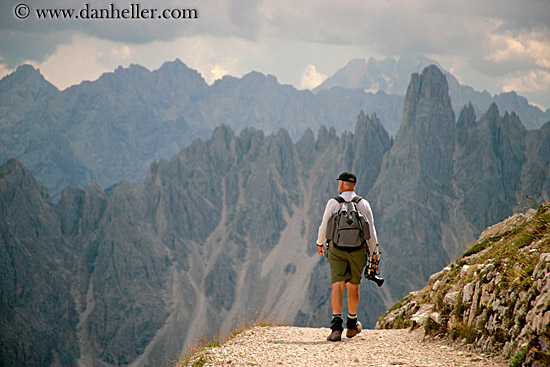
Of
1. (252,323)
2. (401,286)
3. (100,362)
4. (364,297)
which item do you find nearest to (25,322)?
(100,362)

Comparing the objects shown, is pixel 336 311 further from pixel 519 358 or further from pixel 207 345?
pixel 519 358

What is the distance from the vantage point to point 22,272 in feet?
576

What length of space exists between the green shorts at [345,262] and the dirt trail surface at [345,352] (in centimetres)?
160

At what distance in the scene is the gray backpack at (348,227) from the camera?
1062 cm

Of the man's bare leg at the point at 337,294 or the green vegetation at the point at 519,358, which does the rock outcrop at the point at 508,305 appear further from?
the man's bare leg at the point at 337,294

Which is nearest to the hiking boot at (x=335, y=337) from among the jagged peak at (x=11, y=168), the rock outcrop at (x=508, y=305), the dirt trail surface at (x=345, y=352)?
the dirt trail surface at (x=345, y=352)

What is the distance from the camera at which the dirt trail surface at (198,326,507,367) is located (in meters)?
8.47

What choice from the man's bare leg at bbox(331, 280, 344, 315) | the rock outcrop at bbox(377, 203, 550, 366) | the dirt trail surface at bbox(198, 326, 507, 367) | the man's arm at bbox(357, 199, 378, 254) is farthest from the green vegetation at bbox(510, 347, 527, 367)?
the man's bare leg at bbox(331, 280, 344, 315)

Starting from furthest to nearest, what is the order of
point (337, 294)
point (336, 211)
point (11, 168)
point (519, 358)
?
1. point (11, 168)
2. point (337, 294)
3. point (336, 211)
4. point (519, 358)

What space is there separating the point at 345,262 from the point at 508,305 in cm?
376

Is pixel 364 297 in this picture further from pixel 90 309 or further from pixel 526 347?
pixel 526 347

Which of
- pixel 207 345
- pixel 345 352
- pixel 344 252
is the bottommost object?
pixel 207 345

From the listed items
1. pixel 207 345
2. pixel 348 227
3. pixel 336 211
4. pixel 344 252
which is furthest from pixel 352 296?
pixel 207 345

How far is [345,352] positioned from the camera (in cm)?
959
